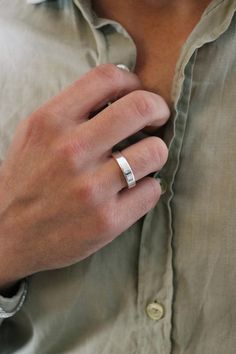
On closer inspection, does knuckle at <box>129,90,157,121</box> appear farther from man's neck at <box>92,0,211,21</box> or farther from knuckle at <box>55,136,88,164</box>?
man's neck at <box>92,0,211,21</box>

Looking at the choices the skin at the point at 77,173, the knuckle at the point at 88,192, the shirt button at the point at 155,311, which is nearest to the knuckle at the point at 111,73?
the skin at the point at 77,173

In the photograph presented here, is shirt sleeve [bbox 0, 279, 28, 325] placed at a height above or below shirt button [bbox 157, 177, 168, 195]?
below

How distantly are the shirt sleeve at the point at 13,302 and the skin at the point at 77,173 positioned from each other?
0.03m

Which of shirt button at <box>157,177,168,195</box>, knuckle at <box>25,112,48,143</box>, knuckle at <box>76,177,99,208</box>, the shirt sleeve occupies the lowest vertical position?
the shirt sleeve

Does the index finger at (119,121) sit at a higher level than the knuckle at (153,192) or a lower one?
higher

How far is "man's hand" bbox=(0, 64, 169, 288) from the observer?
55cm

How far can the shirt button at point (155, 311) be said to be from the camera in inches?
23.5

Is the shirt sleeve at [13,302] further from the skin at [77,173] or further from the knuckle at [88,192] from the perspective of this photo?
the knuckle at [88,192]

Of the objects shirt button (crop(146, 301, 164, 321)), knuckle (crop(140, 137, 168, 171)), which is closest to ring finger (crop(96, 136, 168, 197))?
knuckle (crop(140, 137, 168, 171))

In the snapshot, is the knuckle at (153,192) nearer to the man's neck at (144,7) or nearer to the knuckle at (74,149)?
the knuckle at (74,149)

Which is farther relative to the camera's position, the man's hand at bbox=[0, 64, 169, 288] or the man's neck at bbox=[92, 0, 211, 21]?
the man's neck at bbox=[92, 0, 211, 21]

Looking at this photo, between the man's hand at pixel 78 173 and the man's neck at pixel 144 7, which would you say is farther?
the man's neck at pixel 144 7

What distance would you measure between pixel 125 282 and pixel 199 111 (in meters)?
0.24

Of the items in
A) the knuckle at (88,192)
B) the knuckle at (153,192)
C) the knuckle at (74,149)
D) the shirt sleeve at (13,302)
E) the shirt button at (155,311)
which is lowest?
the shirt button at (155,311)
